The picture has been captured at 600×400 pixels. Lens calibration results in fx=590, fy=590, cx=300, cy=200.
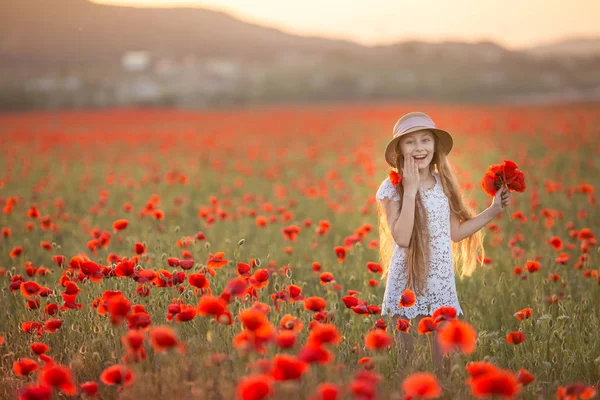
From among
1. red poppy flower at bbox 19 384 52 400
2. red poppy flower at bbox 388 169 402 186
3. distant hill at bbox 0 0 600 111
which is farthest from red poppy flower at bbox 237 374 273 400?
distant hill at bbox 0 0 600 111

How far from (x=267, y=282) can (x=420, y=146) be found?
1.18m

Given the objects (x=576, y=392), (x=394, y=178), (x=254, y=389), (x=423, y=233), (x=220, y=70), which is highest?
(x=220, y=70)

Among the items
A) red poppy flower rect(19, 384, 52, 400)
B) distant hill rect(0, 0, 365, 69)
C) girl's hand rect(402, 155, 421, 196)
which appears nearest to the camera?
red poppy flower rect(19, 384, 52, 400)

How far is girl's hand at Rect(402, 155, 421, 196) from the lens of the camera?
9.82 ft

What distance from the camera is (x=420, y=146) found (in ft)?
10.5

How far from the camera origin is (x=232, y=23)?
84188mm

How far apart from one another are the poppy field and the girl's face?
822mm

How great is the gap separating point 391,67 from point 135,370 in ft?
199

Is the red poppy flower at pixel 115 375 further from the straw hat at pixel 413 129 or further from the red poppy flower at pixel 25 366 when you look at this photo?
the straw hat at pixel 413 129

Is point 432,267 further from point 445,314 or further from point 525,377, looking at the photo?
point 525,377

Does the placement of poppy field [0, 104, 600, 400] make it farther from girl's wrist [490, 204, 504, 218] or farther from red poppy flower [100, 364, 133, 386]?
girl's wrist [490, 204, 504, 218]

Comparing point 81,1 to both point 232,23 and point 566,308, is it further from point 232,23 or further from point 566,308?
point 232,23

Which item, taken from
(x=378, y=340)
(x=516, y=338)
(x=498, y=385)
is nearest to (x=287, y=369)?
(x=378, y=340)

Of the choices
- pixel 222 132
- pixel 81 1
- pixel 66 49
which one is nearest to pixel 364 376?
pixel 222 132
